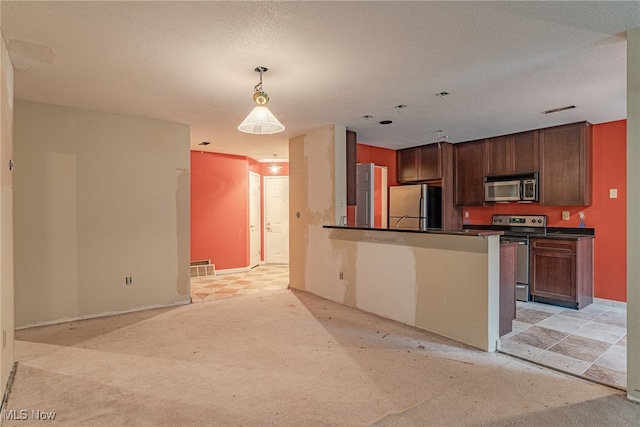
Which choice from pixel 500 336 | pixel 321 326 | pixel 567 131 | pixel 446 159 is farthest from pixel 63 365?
pixel 567 131

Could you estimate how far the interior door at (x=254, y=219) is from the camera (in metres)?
7.31

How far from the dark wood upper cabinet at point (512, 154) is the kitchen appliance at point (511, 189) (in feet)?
0.33

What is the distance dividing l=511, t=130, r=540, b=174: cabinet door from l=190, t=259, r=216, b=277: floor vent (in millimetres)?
5418

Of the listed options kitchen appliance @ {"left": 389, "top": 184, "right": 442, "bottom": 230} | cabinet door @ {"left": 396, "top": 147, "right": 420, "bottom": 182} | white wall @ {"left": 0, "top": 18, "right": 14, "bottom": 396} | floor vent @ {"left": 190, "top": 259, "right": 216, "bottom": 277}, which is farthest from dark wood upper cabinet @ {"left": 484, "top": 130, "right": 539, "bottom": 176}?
white wall @ {"left": 0, "top": 18, "right": 14, "bottom": 396}

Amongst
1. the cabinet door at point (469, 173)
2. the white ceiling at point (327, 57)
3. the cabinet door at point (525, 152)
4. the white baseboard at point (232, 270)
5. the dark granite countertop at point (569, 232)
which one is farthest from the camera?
the white baseboard at point (232, 270)

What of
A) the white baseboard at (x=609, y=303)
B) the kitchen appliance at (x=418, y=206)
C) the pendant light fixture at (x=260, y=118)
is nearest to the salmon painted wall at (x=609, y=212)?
the white baseboard at (x=609, y=303)

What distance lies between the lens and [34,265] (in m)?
3.64

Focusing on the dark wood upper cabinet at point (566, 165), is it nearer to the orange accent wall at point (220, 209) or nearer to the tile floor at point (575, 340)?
the tile floor at point (575, 340)

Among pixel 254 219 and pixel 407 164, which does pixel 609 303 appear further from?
pixel 254 219

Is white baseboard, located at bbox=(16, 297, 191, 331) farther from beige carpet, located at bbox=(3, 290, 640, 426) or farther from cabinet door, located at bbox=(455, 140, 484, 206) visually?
cabinet door, located at bbox=(455, 140, 484, 206)

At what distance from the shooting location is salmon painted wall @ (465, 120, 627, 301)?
4.30 meters

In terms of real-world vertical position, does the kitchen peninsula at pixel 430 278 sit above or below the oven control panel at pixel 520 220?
below

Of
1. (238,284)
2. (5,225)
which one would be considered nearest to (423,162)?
(238,284)

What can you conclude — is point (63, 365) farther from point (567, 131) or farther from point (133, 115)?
point (567, 131)
